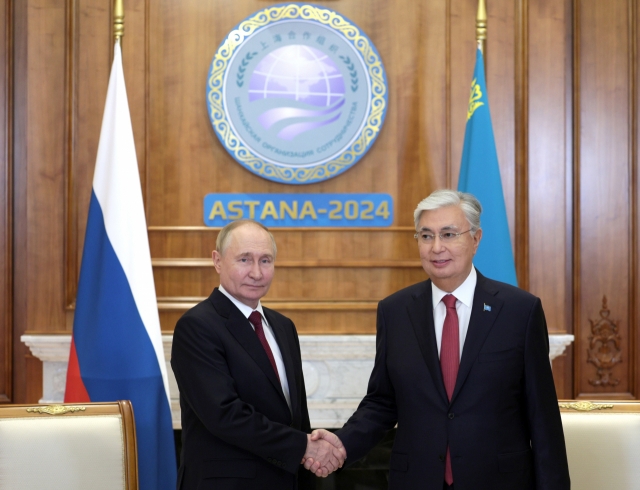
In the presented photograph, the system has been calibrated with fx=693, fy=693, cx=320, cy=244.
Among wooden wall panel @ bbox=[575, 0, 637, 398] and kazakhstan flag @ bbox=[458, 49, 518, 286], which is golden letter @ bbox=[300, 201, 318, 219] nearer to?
kazakhstan flag @ bbox=[458, 49, 518, 286]

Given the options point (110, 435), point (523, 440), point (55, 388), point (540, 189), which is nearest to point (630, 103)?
point (540, 189)

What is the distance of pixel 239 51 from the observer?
379 cm

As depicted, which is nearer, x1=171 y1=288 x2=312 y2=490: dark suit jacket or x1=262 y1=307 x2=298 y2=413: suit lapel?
x1=171 y1=288 x2=312 y2=490: dark suit jacket

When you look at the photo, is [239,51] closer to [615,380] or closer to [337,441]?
[337,441]

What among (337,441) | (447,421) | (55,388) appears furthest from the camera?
(55,388)

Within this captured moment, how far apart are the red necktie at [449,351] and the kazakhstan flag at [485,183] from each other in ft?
4.57

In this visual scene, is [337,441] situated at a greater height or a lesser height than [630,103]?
lesser

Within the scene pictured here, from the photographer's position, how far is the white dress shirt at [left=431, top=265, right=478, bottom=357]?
2.15 m

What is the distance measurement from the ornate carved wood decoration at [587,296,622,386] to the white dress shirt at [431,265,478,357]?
80.0 inches

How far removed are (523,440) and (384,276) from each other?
1834mm

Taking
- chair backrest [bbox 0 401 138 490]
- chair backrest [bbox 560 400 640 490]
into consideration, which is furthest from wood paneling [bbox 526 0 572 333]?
chair backrest [bbox 0 401 138 490]

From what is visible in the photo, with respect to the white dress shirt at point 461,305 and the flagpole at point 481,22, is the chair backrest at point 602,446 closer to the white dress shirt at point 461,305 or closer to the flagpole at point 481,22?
the white dress shirt at point 461,305

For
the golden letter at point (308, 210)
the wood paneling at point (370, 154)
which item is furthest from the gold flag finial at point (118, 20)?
the golden letter at point (308, 210)

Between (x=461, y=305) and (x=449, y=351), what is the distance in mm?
162
